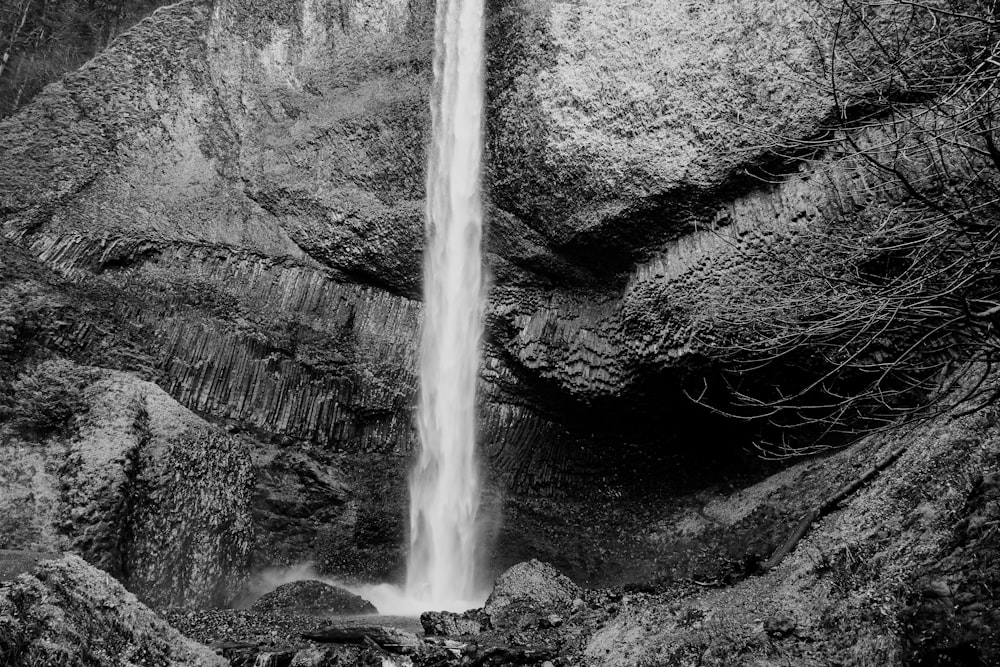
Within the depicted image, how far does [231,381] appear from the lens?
427 inches

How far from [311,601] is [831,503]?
569 cm

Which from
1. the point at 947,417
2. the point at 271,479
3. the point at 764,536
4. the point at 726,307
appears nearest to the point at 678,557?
the point at 764,536

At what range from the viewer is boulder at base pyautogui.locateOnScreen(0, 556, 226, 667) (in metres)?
3.44

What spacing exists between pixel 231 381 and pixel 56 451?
274 centimetres

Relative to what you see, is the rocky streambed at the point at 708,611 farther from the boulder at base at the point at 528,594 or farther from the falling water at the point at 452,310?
the falling water at the point at 452,310

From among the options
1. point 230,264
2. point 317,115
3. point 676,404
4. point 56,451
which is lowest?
point 56,451

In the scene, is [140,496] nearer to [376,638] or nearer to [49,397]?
[49,397]

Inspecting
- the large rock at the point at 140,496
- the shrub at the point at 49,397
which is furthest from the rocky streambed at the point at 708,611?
the shrub at the point at 49,397

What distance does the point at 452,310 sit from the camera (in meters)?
12.0

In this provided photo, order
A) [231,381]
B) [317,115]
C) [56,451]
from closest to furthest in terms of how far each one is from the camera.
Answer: [56,451]
[231,381]
[317,115]

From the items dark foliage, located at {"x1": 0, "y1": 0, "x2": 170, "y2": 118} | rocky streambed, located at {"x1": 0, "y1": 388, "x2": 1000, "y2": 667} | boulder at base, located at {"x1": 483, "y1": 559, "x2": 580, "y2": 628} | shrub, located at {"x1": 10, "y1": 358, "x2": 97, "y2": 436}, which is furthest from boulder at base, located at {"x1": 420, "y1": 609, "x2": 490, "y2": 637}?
dark foliage, located at {"x1": 0, "y1": 0, "x2": 170, "y2": 118}

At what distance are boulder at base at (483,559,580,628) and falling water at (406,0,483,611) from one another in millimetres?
2869

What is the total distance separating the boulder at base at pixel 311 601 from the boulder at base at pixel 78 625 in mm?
3842

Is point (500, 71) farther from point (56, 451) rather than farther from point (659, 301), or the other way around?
point (56, 451)
